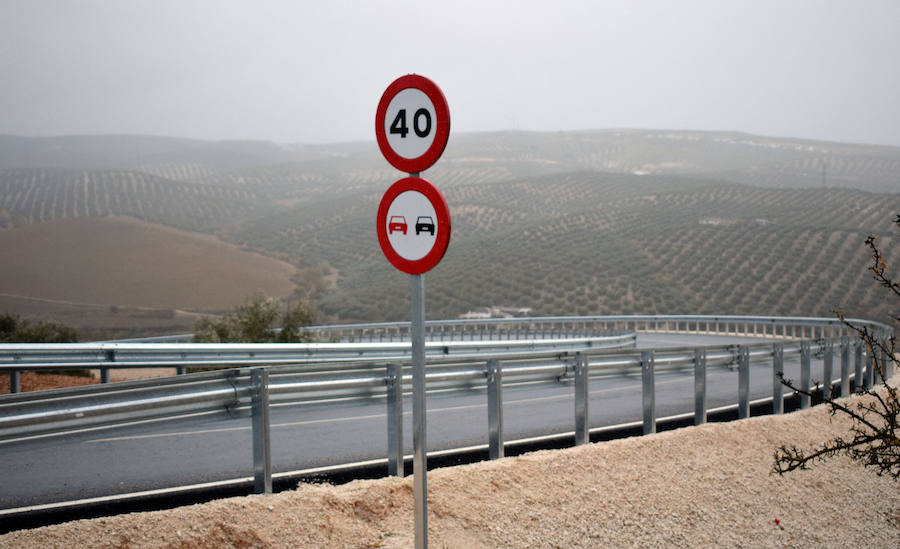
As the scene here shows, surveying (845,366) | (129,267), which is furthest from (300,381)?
(129,267)

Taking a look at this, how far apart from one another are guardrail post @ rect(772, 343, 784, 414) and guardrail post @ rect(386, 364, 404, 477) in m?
6.92

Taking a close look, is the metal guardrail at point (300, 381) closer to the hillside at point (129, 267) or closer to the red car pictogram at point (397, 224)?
the red car pictogram at point (397, 224)

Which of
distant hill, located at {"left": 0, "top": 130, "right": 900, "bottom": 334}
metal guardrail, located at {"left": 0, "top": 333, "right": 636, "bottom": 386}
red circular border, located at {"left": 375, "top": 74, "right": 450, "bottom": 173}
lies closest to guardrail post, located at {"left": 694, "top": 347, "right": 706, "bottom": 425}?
metal guardrail, located at {"left": 0, "top": 333, "right": 636, "bottom": 386}

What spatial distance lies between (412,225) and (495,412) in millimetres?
3357

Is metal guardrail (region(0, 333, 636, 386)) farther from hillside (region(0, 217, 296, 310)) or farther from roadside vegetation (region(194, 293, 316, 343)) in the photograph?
hillside (region(0, 217, 296, 310))

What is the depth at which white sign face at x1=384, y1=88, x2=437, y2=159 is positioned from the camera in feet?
16.4

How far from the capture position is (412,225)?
507 cm

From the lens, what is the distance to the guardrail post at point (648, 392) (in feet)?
31.5

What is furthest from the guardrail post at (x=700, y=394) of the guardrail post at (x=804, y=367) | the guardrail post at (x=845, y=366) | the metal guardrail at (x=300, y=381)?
the guardrail post at (x=845, y=366)

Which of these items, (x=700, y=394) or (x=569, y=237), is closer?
(x=700, y=394)

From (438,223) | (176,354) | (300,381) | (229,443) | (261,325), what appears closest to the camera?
(438,223)

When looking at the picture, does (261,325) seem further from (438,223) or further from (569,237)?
(569,237)

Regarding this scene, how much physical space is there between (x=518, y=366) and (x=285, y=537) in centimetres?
353

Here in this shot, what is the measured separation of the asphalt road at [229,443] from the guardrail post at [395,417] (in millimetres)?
143
